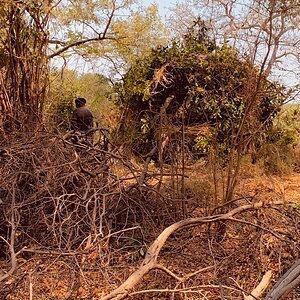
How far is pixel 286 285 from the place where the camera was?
2693mm

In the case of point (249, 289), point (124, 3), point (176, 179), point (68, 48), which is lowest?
point (249, 289)

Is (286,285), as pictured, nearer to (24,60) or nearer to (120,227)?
(120,227)

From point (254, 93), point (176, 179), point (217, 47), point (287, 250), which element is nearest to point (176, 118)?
point (176, 179)

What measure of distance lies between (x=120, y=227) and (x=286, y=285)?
220 centimetres

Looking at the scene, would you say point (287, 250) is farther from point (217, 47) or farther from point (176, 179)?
point (217, 47)

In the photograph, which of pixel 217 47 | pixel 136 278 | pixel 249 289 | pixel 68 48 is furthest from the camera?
pixel 68 48

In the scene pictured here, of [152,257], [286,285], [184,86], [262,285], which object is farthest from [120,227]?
[184,86]

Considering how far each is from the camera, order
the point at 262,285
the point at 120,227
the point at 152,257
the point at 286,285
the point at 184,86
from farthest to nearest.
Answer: the point at 184,86
the point at 120,227
the point at 262,285
the point at 152,257
the point at 286,285

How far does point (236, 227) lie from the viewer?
4477 millimetres

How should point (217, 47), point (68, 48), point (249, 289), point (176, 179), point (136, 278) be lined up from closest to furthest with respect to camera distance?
point (136, 278)
point (249, 289)
point (176, 179)
point (217, 47)
point (68, 48)

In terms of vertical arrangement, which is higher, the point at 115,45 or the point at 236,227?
the point at 115,45

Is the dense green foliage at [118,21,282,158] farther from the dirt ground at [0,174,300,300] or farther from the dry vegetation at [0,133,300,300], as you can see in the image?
the dirt ground at [0,174,300,300]

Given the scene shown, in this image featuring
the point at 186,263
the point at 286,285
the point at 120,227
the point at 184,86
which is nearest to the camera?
the point at 286,285

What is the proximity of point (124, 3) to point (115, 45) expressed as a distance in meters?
1.14
